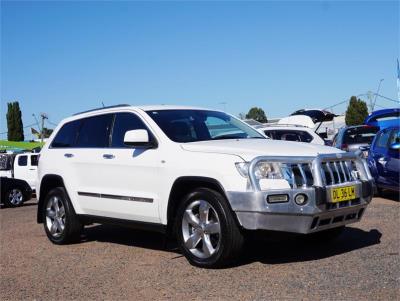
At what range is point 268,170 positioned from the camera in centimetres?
549

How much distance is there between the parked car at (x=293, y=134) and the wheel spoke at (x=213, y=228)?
831cm

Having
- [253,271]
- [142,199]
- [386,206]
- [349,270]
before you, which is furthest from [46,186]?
[386,206]

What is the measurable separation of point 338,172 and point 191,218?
156cm

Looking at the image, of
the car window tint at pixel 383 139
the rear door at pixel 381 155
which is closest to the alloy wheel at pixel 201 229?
the rear door at pixel 381 155

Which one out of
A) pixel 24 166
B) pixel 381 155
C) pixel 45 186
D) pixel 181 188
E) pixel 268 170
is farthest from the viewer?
pixel 24 166

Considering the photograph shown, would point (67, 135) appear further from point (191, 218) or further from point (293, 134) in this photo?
point (293, 134)

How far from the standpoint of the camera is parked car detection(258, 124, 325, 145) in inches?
544

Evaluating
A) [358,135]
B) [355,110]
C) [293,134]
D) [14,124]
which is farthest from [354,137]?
[14,124]

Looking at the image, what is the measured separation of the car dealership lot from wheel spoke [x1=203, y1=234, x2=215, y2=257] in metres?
0.18

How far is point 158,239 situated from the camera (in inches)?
307

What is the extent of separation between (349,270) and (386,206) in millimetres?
5028

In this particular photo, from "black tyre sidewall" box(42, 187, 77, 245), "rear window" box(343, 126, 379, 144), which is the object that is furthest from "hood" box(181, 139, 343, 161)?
"rear window" box(343, 126, 379, 144)

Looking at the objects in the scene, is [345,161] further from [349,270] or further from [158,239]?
[158,239]

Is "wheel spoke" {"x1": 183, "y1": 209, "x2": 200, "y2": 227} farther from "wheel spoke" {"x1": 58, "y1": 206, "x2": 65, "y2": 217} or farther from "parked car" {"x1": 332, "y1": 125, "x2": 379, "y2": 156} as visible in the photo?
"parked car" {"x1": 332, "y1": 125, "x2": 379, "y2": 156}
